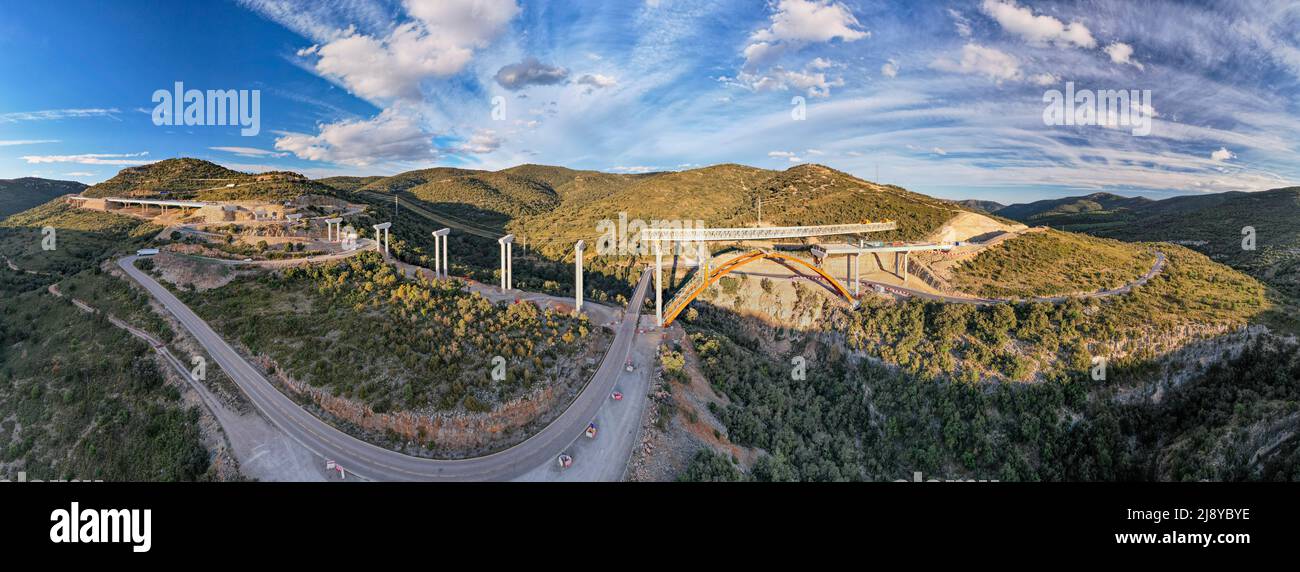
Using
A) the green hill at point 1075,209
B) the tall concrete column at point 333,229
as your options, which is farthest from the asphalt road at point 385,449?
the green hill at point 1075,209

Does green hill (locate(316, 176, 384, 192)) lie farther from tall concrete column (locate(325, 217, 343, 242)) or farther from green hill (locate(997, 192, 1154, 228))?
green hill (locate(997, 192, 1154, 228))

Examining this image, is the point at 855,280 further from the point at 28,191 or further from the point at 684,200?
the point at 28,191

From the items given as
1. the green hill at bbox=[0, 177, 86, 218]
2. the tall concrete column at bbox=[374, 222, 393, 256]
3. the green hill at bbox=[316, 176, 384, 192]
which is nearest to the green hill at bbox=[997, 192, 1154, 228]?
the tall concrete column at bbox=[374, 222, 393, 256]

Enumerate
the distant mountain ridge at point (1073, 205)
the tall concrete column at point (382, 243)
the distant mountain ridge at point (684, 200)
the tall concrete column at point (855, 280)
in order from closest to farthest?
the tall concrete column at point (855, 280), the tall concrete column at point (382, 243), the distant mountain ridge at point (684, 200), the distant mountain ridge at point (1073, 205)

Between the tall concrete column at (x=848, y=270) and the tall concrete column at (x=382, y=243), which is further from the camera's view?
the tall concrete column at (x=848, y=270)

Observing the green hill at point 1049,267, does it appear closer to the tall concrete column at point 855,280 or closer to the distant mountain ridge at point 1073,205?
the tall concrete column at point 855,280

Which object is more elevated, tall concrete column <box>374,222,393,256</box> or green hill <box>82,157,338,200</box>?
green hill <box>82,157,338,200</box>
